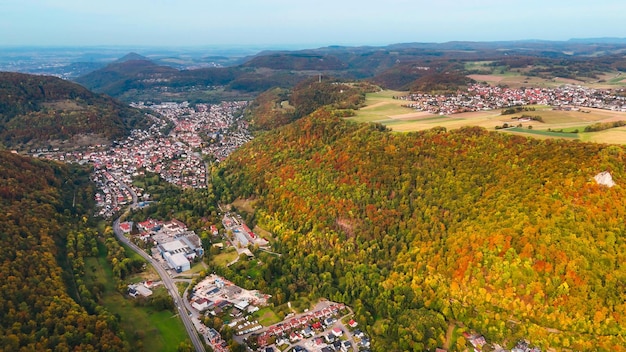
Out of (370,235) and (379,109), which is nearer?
(370,235)

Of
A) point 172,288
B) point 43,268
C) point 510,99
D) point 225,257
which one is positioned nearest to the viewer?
point 43,268

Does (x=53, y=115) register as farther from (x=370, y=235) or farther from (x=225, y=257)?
(x=370, y=235)

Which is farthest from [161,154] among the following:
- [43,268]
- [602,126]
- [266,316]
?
[602,126]

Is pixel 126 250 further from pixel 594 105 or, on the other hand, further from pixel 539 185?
pixel 594 105

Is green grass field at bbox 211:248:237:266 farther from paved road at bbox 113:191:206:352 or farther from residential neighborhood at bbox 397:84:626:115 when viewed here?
residential neighborhood at bbox 397:84:626:115

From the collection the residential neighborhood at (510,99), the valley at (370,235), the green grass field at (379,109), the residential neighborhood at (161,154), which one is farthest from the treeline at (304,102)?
the valley at (370,235)

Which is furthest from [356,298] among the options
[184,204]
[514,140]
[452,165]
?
[184,204]
